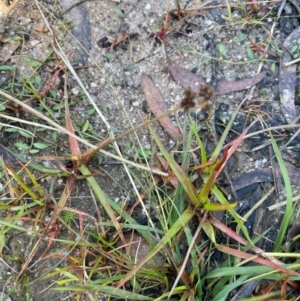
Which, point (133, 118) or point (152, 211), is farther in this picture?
point (133, 118)

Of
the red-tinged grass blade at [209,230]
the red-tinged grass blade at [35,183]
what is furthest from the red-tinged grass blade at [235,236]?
the red-tinged grass blade at [35,183]

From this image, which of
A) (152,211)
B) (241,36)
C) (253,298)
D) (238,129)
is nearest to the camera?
(253,298)

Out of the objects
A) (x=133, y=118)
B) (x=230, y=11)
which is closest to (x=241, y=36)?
(x=230, y=11)

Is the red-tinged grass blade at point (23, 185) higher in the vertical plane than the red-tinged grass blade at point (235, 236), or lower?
higher

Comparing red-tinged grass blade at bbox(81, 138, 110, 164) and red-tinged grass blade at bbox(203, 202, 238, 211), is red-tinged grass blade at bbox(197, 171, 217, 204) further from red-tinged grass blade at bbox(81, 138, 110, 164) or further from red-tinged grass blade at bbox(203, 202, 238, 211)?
red-tinged grass blade at bbox(81, 138, 110, 164)

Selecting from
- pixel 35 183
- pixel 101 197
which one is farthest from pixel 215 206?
pixel 35 183

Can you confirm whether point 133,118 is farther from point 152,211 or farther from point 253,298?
point 253,298

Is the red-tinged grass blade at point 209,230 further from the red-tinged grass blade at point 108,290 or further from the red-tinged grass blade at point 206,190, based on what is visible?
the red-tinged grass blade at point 108,290
